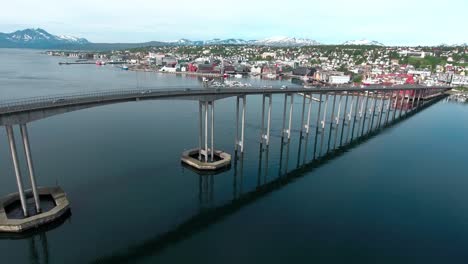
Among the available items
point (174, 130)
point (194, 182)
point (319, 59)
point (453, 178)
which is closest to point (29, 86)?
point (174, 130)

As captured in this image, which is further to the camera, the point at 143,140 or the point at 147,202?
the point at 143,140

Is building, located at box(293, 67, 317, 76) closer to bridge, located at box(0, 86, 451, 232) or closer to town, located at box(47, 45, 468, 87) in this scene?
town, located at box(47, 45, 468, 87)

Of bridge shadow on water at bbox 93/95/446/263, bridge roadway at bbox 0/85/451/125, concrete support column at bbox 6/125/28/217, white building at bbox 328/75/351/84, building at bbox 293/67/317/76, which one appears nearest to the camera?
concrete support column at bbox 6/125/28/217

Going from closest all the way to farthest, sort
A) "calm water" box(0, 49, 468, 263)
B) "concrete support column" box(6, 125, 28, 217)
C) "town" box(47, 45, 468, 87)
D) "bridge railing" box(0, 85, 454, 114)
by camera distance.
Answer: "concrete support column" box(6, 125, 28, 217), "calm water" box(0, 49, 468, 263), "bridge railing" box(0, 85, 454, 114), "town" box(47, 45, 468, 87)

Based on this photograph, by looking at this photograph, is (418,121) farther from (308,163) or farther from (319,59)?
(319,59)

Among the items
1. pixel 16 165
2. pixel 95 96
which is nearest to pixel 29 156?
pixel 16 165

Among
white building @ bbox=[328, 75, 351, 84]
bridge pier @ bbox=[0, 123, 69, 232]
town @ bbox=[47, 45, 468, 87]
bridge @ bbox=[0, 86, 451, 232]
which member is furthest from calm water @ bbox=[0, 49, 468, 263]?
town @ bbox=[47, 45, 468, 87]
